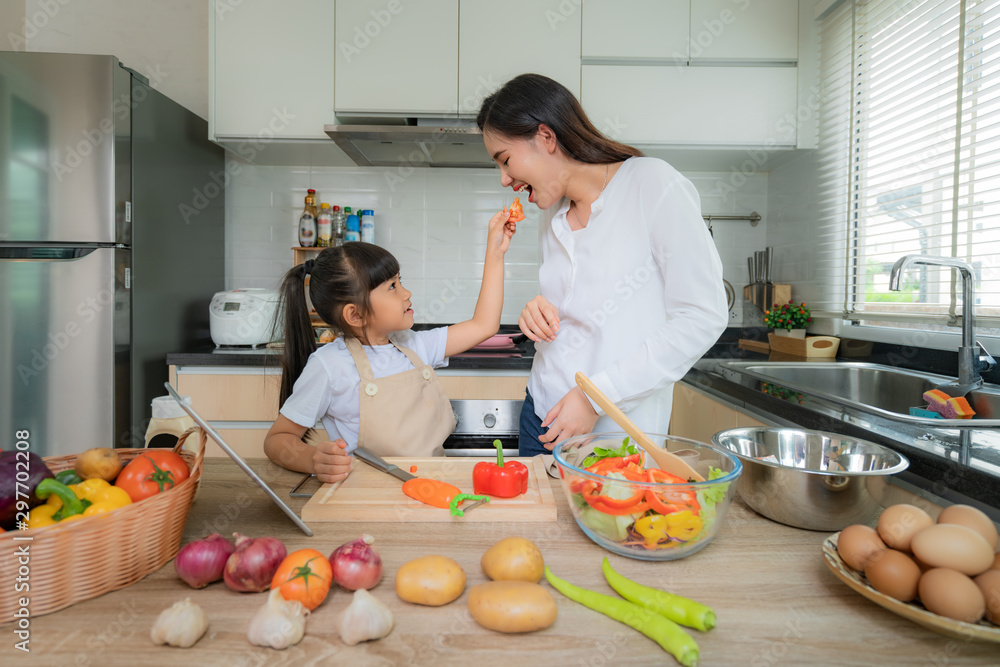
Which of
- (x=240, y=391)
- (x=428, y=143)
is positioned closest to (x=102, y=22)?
(x=428, y=143)

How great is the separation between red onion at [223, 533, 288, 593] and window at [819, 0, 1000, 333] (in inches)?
72.3

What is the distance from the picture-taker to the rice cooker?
2.33m

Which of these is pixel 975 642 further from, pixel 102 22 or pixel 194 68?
pixel 102 22

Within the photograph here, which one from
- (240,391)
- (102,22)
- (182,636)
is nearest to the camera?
(182,636)

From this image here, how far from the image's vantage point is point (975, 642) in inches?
21.4

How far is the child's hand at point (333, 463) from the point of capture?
934 millimetres

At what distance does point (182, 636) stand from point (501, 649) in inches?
11.0

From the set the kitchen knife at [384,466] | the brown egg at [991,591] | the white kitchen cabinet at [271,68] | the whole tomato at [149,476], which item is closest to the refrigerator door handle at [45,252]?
the white kitchen cabinet at [271,68]

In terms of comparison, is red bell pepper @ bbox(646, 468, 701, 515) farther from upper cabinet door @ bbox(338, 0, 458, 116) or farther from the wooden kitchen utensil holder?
upper cabinet door @ bbox(338, 0, 458, 116)

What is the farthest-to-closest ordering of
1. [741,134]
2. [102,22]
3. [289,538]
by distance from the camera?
1. [102,22]
2. [741,134]
3. [289,538]

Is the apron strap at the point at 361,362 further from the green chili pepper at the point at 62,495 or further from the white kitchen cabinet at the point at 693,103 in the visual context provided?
the white kitchen cabinet at the point at 693,103

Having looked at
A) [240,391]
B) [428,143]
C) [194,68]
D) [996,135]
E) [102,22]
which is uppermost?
[102,22]

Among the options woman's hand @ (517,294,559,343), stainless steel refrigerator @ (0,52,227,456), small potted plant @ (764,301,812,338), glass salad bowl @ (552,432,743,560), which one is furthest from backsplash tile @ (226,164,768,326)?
glass salad bowl @ (552,432,743,560)

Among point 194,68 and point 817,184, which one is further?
point 194,68
